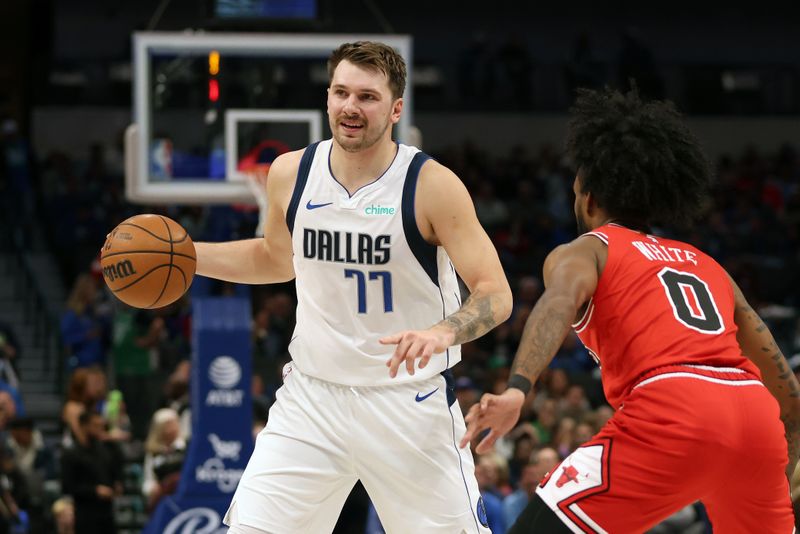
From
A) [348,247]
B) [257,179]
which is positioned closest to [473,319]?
→ [348,247]

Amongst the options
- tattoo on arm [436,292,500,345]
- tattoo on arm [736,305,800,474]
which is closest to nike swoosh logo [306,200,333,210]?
tattoo on arm [436,292,500,345]

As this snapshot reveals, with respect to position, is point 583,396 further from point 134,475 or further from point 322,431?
point 322,431

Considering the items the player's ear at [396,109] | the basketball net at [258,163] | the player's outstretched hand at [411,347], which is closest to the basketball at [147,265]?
the player's ear at [396,109]

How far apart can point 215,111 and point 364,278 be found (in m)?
6.33

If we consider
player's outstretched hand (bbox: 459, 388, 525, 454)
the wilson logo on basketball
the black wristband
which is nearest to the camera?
player's outstretched hand (bbox: 459, 388, 525, 454)

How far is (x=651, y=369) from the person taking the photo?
14.2 ft

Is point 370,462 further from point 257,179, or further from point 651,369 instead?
point 257,179

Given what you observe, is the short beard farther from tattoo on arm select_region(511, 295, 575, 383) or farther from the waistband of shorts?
the waistband of shorts

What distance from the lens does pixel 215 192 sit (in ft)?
35.0

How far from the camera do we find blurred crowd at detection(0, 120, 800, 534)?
Answer: 34.7ft

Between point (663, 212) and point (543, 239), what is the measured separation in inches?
550

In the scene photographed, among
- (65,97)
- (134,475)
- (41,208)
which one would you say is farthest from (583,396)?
(65,97)

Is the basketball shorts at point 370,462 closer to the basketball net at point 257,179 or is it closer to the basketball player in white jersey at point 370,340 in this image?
the basketball player in white jersey at point 370,340

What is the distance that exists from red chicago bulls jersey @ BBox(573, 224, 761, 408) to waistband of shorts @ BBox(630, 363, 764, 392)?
1 cm
